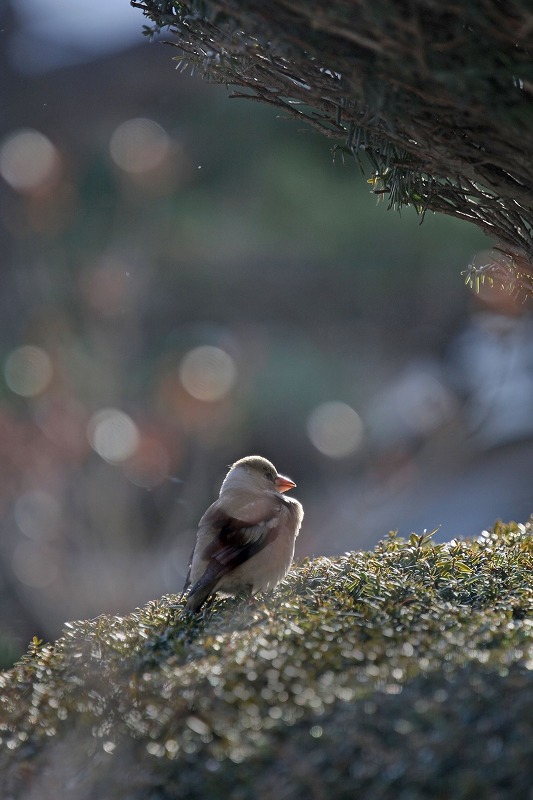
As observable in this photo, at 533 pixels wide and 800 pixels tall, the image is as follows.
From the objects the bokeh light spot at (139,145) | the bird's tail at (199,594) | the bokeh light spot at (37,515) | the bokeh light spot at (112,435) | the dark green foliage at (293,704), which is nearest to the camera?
the dark green foliage at (293,704)

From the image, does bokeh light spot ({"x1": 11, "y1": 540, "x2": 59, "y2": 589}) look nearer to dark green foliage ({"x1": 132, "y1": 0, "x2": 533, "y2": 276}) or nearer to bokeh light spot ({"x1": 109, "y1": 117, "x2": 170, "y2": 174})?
bokeh light spot ({"x1": 109, "y1": 117, "x2": 170, "y2": 174})

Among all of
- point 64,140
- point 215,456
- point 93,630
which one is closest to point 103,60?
point 64,140

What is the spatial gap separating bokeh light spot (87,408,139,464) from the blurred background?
37mm

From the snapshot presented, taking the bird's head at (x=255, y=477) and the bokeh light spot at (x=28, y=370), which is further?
the bokeh light spot at (x=28, y=370)

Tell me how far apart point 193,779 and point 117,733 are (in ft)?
1.34

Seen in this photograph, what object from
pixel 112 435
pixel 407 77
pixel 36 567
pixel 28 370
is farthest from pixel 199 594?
pixel 28 370

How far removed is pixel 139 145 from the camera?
12391 mm

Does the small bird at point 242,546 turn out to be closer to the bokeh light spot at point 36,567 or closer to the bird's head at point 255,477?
the bird's head at point 255,477

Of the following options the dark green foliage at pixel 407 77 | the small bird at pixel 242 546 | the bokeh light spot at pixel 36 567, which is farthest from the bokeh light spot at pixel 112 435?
the dark green foliage at pixel 407 77

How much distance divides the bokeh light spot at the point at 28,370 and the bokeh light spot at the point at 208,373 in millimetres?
1460

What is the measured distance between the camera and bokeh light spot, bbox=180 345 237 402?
1058 cm

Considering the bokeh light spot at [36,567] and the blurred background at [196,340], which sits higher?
the blurred background at [196,340]

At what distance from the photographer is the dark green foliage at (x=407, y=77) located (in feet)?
10.8

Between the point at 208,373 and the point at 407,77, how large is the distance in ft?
24.8
